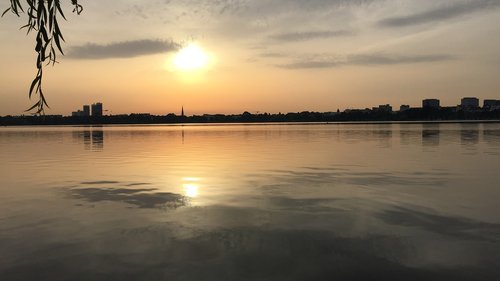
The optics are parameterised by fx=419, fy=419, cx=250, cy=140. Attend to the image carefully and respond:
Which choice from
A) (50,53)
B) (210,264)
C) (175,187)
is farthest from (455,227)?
(175,187)

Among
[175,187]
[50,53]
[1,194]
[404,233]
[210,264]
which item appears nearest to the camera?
[50,53]

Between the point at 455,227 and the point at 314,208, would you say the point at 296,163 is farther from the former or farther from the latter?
the point at 455,227

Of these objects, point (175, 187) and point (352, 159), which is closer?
point (175, 187)

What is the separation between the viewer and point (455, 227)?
1377cm

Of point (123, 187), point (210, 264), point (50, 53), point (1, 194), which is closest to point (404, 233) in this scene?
point (210, 264)

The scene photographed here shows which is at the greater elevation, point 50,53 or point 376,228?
point 50,53

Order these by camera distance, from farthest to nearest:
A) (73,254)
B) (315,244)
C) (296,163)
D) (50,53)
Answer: (296,163)
(315,244)
(73,254)
(50,53)

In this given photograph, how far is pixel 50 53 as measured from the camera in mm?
5977

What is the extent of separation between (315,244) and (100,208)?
32.1 feet

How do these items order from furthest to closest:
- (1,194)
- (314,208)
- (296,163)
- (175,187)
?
(296,163), (175,187), (1,194), (314,208)

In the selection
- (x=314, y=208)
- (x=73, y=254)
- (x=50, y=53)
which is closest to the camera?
(x=50, y=53)

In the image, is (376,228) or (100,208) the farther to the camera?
(100,208)

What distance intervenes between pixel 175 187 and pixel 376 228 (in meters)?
12.6

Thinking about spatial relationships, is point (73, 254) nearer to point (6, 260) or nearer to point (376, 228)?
point (6, 260)
